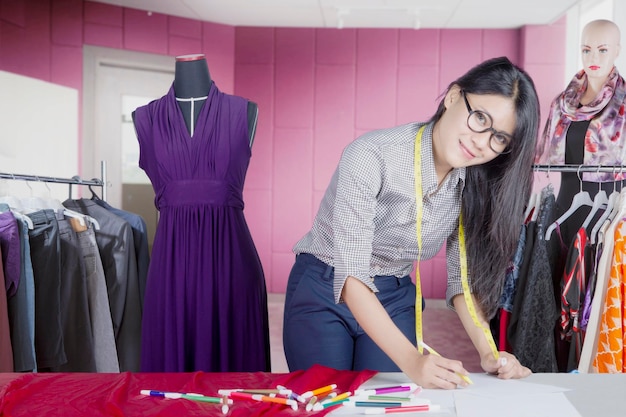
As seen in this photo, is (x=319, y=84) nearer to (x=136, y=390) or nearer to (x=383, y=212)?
(x=383, y=212)

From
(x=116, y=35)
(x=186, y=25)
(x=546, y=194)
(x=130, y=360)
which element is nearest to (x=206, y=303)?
(x=130, y=360)

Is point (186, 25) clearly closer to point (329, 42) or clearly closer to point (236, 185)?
point (329, 42)

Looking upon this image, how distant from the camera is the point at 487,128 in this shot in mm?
1418

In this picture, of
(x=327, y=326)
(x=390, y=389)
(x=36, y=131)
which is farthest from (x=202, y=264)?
(x=36, y=131)

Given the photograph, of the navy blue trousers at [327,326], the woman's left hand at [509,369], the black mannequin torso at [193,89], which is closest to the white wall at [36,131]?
the black mannequin torso at [193,89]

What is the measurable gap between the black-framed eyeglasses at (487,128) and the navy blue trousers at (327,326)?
1.61 feet

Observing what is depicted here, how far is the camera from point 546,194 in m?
2.38

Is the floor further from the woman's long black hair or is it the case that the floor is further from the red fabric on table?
the red fabric on table

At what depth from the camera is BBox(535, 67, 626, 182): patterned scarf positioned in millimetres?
2799

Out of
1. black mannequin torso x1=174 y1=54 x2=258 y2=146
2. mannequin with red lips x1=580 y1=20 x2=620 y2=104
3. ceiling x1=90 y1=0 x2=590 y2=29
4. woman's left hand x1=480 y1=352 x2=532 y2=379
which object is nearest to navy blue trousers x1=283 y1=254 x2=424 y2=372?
woman's left hand x1=480 y1=352 x2=532 y2=379

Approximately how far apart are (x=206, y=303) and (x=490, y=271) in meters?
0.90

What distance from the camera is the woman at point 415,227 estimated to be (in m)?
1.42

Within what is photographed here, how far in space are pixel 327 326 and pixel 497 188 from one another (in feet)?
1.82

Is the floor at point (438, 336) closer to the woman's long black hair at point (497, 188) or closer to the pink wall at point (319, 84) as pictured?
the pink wall at point (319, 84)
